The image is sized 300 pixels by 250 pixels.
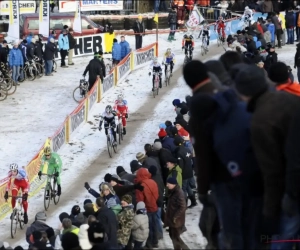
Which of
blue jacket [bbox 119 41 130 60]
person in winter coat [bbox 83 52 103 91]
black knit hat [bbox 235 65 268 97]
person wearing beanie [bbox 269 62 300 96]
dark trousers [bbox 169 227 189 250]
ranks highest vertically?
black knit hat [bbox 235 65 268 97]

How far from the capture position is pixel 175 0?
1524 inches

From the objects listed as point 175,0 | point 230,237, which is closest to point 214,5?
point 175,0

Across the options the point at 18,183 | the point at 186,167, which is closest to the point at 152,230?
the point at 186,167

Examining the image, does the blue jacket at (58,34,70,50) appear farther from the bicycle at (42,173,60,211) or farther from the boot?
the boot

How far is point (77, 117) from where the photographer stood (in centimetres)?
2361

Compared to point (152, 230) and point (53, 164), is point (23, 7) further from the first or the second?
point (152, 230)

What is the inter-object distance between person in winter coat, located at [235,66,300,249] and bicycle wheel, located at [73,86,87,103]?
21.2 metres

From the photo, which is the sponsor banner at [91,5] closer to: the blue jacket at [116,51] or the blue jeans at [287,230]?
the blue jacket at [116,51]

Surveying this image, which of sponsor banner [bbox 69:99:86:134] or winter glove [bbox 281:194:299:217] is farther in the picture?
sponsor banner [bbox 69:99:86:134]

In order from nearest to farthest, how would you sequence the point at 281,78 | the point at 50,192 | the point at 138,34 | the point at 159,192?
1. the point at 281,78
2. the point at 159,192
3. the point at 50,192
4. the point at 138,34

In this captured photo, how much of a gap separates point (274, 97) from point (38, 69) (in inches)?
973

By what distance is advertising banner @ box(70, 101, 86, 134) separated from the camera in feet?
75.7

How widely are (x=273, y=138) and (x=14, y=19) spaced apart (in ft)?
87.7

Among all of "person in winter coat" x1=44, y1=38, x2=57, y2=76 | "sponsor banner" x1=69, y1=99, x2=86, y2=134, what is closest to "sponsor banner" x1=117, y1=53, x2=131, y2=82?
"person in winter coat" x1=44, y1=38, x2=57, y2=76
